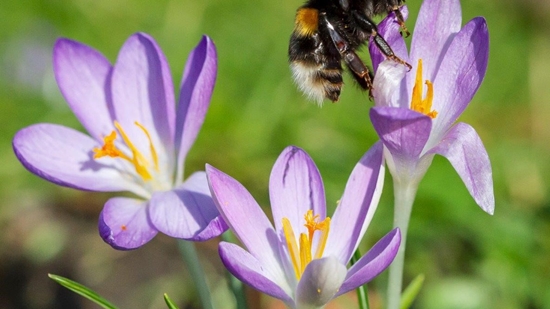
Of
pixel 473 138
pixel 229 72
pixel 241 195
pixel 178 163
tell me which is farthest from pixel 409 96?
pixel 229 72

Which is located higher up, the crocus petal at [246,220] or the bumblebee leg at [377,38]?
the bumblebee leg at [377,38]

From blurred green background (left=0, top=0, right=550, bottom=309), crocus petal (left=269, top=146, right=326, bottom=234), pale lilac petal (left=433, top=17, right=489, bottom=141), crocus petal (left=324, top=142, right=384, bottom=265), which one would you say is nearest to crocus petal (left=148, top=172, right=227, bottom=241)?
crocus petal (left=269, top=146, right=326, bottom=234)

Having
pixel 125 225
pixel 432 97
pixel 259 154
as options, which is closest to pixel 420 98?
pixel 432 97

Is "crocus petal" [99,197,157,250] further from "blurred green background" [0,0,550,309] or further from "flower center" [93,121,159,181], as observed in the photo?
"blurred green background" [0,0,550,309]

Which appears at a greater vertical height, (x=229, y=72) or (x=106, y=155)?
(x=106, y=155)

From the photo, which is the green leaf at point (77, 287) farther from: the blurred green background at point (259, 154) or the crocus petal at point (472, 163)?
the blurred green background at point (259, 154)

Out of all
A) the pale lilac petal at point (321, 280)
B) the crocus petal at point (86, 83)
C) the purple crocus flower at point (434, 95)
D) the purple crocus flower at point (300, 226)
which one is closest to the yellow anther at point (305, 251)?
the purple crocus flower at point (300, 226)

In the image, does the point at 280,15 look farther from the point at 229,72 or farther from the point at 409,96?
the point at 409,96
